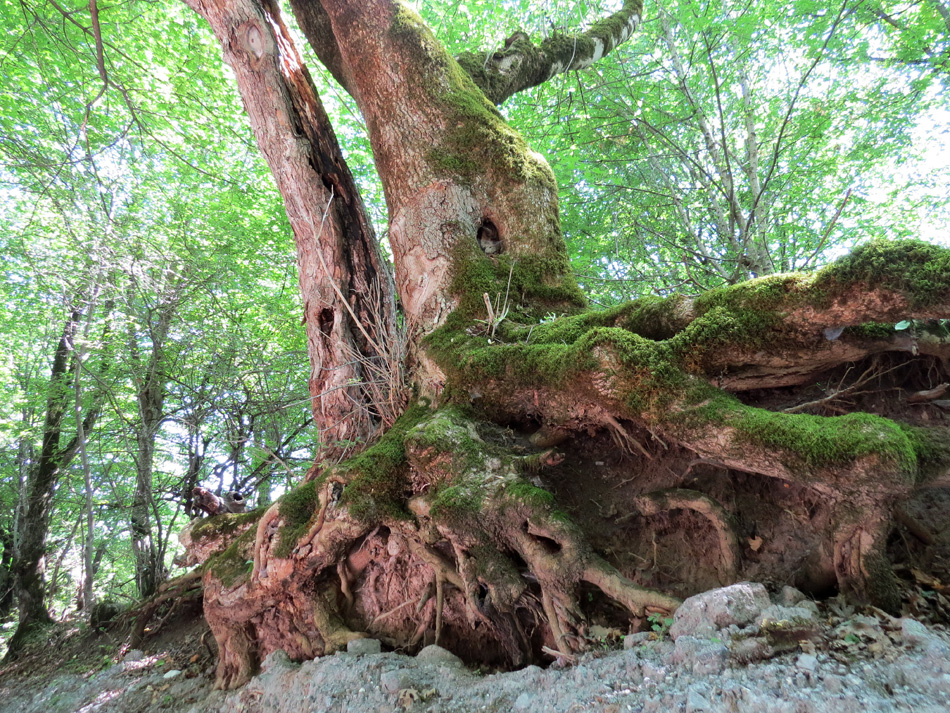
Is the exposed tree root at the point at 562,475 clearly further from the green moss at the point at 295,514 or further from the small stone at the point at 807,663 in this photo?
the small stone at the point at 807,663

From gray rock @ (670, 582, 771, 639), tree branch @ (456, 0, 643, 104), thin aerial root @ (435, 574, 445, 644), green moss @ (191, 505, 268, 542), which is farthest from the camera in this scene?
tree branch @ (456, 0, 643, 104)

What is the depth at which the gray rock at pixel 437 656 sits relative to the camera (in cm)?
245

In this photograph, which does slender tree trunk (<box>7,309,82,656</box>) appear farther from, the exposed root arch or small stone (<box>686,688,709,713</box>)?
small stone (<box>686,688,709,713</box>)

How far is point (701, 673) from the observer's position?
1592mm

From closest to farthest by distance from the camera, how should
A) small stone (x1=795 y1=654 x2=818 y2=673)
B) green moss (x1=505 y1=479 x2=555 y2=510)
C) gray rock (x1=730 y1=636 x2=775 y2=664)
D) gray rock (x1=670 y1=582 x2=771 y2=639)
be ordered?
small stone (x1=795 y1=654 x2=818 y2=673)
gray rock (x1=730 y1=636 x2=775 y2=664)
gray rock (x1=670 y1=582 x2=771 y2=639)
green moss (x1=505 y1=479 x2=555 y2=510)

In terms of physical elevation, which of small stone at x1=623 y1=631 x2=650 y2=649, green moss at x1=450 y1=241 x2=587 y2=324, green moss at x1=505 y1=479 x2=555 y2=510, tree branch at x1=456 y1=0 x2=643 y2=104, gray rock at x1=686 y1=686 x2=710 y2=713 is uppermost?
tree branch at x1=456 y1=0 x2=643 y2=104

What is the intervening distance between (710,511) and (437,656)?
5.19ft

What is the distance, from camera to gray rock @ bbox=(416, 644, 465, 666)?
245 cm

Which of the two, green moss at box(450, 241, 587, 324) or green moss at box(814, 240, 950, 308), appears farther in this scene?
green moss at box(450, 241, 587, 324)

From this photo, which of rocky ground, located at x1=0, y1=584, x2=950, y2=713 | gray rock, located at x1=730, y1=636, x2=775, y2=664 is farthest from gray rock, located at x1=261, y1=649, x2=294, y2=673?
gray rock, located at x1=730, y1=636, x2=775, y2=664

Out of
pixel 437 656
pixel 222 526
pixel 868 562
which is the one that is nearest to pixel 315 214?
pixel 222 526

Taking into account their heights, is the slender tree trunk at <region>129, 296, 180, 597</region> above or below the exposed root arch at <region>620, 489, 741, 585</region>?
above

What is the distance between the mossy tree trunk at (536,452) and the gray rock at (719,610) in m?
0.22

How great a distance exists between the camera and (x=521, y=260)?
3920mm
